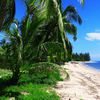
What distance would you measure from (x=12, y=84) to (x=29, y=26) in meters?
3.05

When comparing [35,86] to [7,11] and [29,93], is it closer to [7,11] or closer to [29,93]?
[29,93]

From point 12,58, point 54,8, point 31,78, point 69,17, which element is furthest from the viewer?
point 69,17

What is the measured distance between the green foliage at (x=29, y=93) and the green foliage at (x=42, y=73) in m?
0.78

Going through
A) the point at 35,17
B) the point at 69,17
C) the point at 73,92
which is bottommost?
the point at 73,92

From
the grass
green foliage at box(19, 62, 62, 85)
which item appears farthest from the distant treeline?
the grass

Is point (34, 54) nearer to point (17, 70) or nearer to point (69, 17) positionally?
point (17, 70)

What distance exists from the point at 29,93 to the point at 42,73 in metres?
3.54

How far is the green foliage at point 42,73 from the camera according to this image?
49.2 ft

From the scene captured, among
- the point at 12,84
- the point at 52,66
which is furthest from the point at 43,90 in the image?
the point at 12,84

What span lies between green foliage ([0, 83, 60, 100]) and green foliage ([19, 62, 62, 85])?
78cm

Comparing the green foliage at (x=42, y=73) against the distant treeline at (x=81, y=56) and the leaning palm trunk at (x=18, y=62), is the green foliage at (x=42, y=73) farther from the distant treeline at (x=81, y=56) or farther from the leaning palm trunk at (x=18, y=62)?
the distant treeline at (x=81, y=56)

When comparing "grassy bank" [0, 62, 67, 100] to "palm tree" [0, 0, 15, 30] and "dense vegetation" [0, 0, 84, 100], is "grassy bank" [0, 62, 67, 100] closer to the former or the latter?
"dense vegetation" [0, 0, 84, 100]

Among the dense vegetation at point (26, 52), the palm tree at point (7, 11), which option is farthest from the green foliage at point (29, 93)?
the palm tree at point (7, 11)

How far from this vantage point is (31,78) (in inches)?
711
